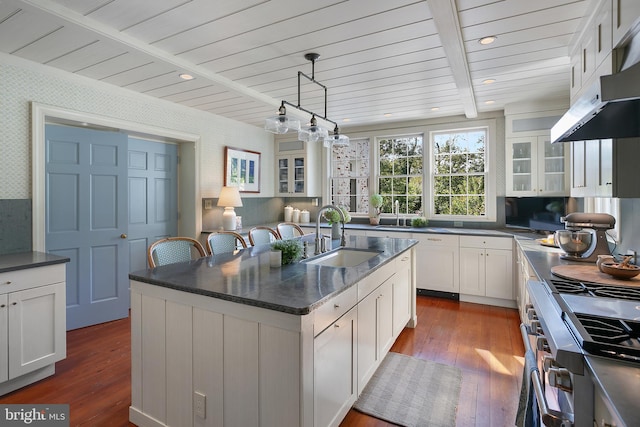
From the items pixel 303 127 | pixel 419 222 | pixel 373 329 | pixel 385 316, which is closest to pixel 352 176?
pixel 419 222

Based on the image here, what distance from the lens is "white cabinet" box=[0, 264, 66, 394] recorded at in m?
2.25

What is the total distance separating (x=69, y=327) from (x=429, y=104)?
15.7ft

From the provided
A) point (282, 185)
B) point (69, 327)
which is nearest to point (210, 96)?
point (282, 185)

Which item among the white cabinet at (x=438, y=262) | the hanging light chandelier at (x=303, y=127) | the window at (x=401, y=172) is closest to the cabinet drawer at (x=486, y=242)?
the white cabinet at (x=438, y=262)

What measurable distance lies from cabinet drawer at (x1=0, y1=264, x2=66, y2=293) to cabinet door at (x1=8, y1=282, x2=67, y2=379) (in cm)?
4

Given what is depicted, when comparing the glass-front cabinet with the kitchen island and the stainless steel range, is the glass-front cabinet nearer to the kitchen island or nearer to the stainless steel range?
the stainless steel range

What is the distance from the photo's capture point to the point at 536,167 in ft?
13.5

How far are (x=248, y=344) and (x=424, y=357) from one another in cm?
189

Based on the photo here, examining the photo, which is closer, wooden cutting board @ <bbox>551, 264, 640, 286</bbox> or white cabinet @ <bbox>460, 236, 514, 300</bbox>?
wooden cutting board @ <bbox>551, 264, 640, 286</bbox>

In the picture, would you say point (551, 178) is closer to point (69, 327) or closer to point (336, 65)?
point (336, 65)

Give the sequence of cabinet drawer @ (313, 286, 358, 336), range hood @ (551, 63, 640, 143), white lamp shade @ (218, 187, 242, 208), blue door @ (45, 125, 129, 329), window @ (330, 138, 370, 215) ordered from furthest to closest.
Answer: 1. window @ (330, 138, 370, 215)
2. white lamp shade @ (218, 187, 242, 208)
3. blue door @ (45, 125, 129, 329)
4. cabinet drawer @ (313, 286, 358, 336)
5. range hood @ (551, 63, 640, 143)

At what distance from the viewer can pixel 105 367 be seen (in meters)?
2.63

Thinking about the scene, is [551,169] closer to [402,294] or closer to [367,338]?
[402,294]

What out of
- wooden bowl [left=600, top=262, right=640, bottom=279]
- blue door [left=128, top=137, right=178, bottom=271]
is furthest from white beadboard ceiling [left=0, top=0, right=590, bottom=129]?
wooden bowl [left=600, top=262, right=640, bottom=279]
